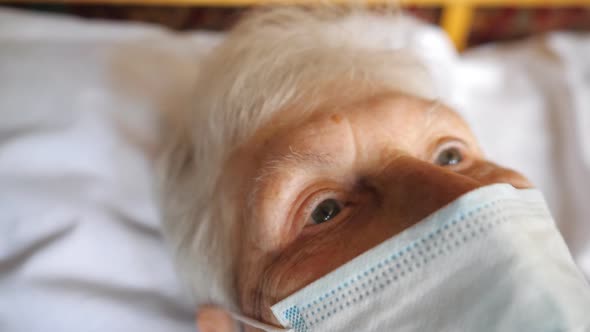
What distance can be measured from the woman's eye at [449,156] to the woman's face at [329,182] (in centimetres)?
1

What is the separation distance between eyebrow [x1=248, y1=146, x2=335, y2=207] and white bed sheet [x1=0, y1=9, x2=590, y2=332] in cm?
41

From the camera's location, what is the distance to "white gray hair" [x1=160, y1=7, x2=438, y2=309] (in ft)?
2.27

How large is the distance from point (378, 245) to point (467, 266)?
0.10m

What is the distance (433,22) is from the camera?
62.1 inches

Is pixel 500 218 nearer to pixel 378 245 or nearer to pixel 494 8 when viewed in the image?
pixel 378 245

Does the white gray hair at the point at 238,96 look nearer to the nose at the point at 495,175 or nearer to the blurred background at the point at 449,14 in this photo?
the nose at the point at 495,175

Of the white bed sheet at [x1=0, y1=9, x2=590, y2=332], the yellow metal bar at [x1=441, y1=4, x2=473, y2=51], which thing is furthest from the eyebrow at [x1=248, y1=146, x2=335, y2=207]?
the yellow metal bar at [x1=441, y1=4, x2=473, y2=51]

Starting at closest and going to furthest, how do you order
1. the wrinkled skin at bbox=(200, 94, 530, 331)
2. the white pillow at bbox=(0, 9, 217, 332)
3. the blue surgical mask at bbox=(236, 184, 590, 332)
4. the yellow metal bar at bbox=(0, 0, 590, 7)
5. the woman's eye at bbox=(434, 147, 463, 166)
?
the blue surgical mask at bbox=(236, 184, 590, 332)
the wrinkled skin at bbox=(200, 94, 530, 331)
the woman's eye at bbox=(434, 147, 463, 166)
the white pillow at bbox=(0, 9, 217, 332)
the yellow metal bar at bbox=(0, 0, 590, 7)

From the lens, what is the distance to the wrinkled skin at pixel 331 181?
0.54 m

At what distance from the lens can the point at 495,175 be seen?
24.4 inches

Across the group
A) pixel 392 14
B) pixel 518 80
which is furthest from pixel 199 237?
pixel 518 80

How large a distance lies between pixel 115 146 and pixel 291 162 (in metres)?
0.59

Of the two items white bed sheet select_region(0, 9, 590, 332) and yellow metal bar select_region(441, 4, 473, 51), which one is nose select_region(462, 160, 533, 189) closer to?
white bed sheet select_region(0, 9, 590, 332)

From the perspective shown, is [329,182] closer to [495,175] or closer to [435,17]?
[495,175]
